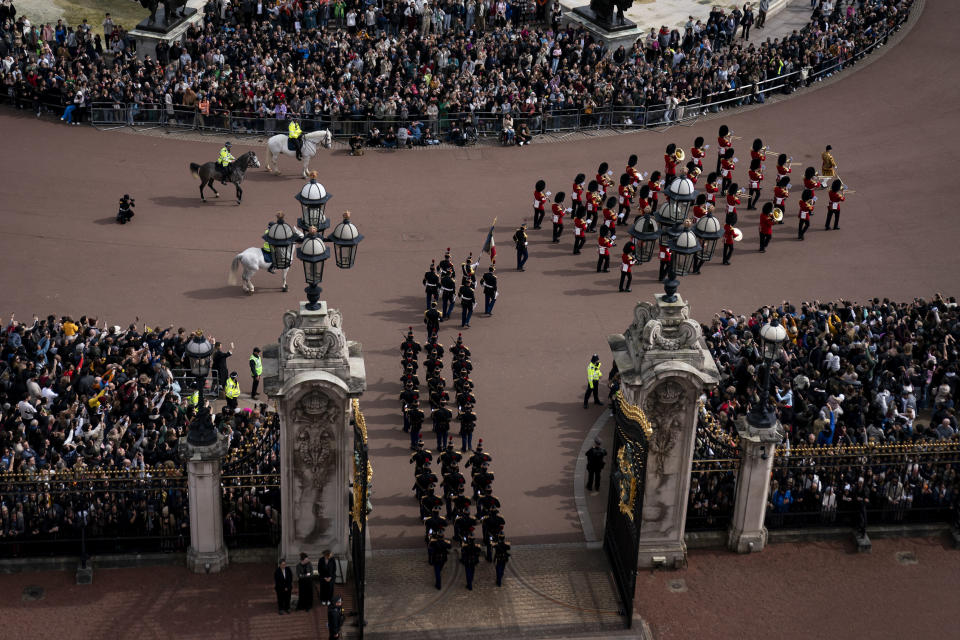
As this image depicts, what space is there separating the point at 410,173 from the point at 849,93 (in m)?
16.3

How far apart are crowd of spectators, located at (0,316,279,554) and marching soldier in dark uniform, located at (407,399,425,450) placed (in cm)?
301

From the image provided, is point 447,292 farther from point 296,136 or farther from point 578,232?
point 296,136

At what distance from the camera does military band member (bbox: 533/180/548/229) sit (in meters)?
43.0

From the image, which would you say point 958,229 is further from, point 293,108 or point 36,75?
point 36,75

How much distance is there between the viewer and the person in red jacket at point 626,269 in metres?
39.9

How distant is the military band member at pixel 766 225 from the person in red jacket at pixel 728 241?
1.03 m

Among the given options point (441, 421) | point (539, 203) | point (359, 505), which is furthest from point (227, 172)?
point (359, 505)

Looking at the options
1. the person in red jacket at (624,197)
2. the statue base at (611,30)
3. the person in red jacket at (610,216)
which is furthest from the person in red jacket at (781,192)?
the statue base at (611,30)

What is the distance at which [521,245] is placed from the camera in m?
40.7

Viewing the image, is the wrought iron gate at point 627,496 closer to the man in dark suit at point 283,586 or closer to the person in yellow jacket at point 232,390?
the man in dark suit at point 283,586

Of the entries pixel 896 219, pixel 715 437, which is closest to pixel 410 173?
pixel 896 219

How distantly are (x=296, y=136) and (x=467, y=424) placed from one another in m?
17.3

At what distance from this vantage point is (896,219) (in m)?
45.1

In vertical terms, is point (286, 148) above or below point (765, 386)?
above
